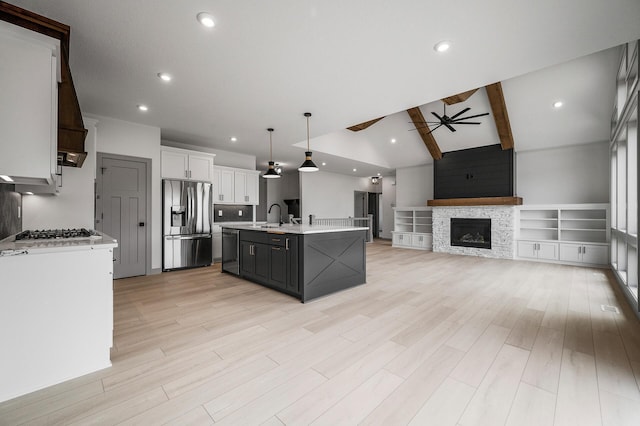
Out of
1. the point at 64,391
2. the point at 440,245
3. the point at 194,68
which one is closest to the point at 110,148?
the point at 194,68

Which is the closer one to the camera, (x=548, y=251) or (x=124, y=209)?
(x=124, y=209)

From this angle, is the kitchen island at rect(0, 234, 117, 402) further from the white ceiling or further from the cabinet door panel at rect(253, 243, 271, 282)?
the cabinet door panel at rect(253, 243, 271, 282)

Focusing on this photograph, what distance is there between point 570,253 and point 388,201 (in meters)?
6.81

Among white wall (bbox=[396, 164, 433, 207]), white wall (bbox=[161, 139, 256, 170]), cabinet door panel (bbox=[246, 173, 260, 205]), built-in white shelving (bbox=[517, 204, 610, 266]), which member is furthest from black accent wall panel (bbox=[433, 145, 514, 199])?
white wall (bbox=[161, 139, 256, 170])

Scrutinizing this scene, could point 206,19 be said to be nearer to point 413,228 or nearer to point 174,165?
point 174,165

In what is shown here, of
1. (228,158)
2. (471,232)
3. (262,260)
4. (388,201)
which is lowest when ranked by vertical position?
(262,260)

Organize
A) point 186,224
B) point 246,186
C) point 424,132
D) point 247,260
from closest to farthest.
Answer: point 247,260 < point 186,224 < point 246,186 < point 424,132

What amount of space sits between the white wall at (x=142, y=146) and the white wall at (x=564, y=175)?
902 cm

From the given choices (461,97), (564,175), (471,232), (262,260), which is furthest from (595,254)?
(262,260)

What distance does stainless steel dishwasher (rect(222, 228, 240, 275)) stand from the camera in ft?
16.1

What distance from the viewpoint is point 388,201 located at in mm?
12211

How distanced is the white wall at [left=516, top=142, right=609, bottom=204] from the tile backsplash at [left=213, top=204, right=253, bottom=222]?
24.7 feet

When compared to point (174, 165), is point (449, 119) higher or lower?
higher

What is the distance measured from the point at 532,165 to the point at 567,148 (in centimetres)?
78
